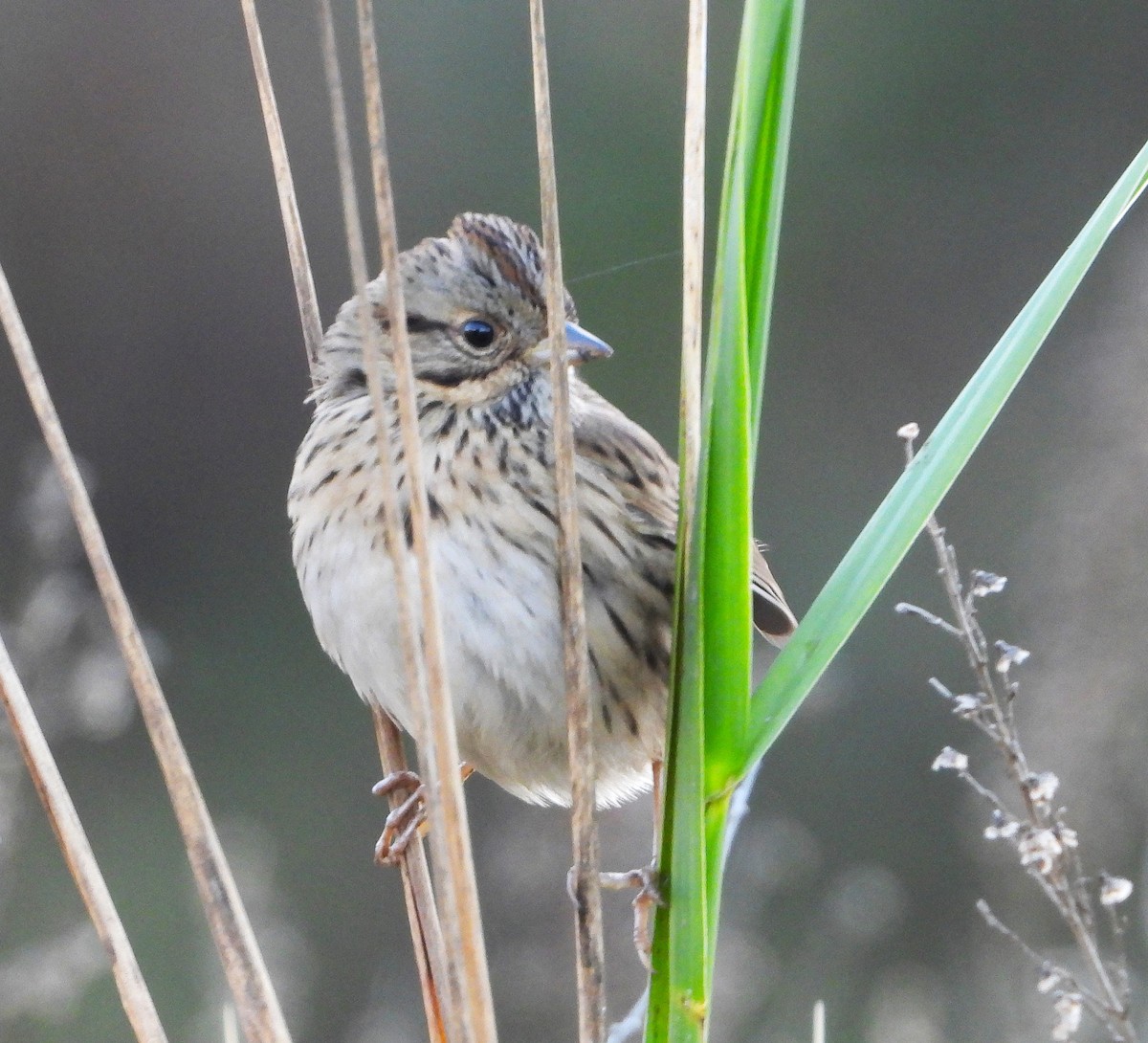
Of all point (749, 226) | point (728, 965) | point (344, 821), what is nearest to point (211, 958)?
point (728, 965)

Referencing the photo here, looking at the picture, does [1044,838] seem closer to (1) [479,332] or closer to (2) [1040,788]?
(2) [1040,788]

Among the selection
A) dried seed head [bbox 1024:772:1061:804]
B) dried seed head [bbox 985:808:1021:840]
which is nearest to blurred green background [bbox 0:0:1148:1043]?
dried seed head [bbox 985:808:1021:840]

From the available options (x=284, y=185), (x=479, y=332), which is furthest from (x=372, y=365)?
(x=479, y=332)

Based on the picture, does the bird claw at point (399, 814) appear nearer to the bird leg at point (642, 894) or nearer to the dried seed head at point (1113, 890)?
the bird leg at point (642, 894)

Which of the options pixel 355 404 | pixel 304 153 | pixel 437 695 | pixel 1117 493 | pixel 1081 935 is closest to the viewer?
pixel 437 695

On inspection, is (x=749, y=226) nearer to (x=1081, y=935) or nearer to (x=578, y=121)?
(x=1081, y=935)

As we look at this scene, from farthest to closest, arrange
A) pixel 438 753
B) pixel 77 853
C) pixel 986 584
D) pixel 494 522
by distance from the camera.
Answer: pixel 494 522
pixel 986 584
pixel 77 853
pixel 438 753
